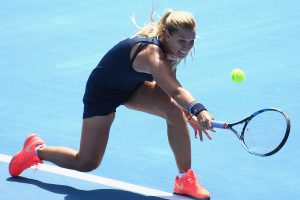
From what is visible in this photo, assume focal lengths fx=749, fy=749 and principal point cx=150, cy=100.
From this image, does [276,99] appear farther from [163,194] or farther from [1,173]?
[1,173]

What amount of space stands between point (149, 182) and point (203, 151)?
2.06 ft

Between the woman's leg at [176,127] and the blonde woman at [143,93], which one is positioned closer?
the blonde woman at [143,93]

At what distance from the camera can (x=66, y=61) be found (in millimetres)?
7566

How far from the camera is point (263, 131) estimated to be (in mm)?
4328

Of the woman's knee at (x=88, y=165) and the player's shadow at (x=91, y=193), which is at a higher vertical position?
the woman's knee at (x=88, y=165)

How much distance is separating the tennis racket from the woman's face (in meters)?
0.57

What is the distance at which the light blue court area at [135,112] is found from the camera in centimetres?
508

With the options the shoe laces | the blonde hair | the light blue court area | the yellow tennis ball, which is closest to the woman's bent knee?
the light blue court area

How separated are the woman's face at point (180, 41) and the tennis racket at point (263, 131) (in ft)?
1.88

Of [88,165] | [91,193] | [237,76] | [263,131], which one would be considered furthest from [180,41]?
[237,76]

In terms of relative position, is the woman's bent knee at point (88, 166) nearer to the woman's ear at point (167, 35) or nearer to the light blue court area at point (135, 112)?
the light blue court area at point (135, 112)

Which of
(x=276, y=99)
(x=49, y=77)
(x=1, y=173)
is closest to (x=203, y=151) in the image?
(x=276, y=99)

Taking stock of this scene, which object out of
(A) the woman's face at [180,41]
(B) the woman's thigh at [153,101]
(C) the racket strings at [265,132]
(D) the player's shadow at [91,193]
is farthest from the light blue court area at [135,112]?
(A) the woman's face at [180,41]

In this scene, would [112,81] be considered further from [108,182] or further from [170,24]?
[108,182]
